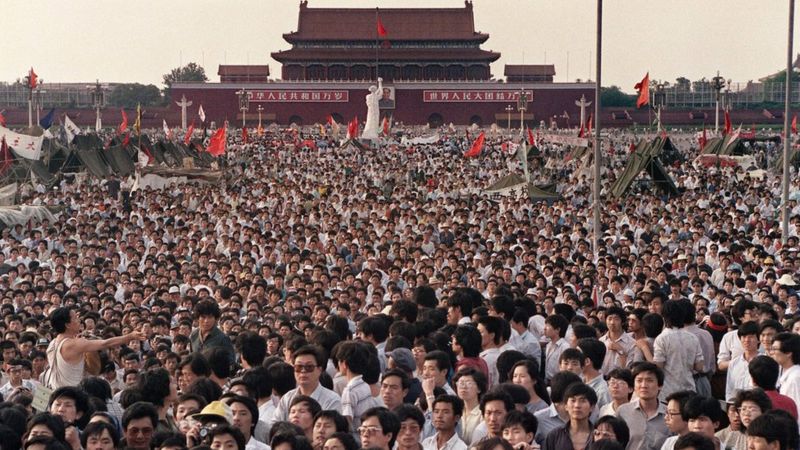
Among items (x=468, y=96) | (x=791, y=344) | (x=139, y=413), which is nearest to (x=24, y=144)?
(x=139, y=413)

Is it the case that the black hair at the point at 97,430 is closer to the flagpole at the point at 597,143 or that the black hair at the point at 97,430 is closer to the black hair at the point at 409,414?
the black hair at the point at 409,414

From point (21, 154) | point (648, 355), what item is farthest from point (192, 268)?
point (21, 154)

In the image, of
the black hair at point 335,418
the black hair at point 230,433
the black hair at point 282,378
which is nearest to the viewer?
the black hair at point 230,433

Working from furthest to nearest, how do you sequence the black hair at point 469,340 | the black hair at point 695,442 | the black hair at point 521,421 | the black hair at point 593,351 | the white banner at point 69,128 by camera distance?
the white banner at point 69,128 < the black hair at point 469,340 < the black hair at point 593,351 < the black hair at point 521,421 < the black hair at point 695,442

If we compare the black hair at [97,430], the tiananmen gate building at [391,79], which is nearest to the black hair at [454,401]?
the black hair at [97,430]

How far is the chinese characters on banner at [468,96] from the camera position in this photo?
64.3 m

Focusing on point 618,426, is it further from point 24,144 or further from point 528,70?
point 528,70

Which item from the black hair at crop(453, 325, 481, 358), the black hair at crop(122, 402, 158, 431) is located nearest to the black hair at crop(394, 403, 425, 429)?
the black hair at crop(122, 402, 158, 431)

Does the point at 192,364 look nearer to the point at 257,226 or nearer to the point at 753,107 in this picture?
the point at 257,226

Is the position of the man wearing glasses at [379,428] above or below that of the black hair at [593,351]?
below

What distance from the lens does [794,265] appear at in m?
13.7

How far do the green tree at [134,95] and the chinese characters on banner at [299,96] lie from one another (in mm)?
22851

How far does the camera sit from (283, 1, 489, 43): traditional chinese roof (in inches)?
2702

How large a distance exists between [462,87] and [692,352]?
56.9m
